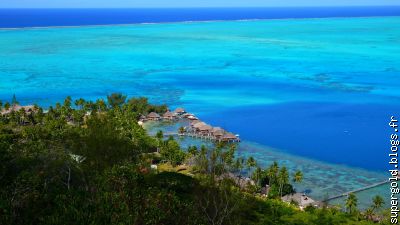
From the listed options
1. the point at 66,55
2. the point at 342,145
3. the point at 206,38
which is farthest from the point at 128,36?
the point at 342,145

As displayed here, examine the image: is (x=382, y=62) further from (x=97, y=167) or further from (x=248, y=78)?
(x=97, y=167)

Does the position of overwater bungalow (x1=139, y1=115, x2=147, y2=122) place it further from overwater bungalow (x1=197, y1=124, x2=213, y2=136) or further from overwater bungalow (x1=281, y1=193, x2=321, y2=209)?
overwater bungalow (x1=281, y1=193, x2=321, y2=209)

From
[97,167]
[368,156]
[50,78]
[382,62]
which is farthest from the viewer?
[382,62]

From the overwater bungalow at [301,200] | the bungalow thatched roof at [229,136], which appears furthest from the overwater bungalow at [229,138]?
the overwater bungalow at [301,200]

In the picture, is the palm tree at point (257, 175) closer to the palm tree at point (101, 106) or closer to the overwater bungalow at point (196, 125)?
the overwater bungalow at point (196, 125)

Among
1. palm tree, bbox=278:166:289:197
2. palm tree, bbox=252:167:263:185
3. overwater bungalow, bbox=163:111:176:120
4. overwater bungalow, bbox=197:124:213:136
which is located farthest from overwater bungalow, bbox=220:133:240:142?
palm tree, bbox=278:166:289:197
